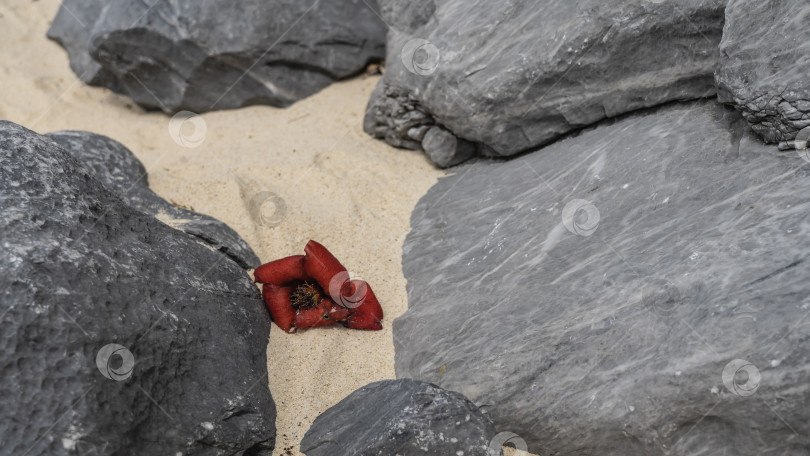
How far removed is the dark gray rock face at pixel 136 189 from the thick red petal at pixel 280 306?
0.32 m

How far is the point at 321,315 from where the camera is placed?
3.45m

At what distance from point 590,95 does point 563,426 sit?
6.44ft

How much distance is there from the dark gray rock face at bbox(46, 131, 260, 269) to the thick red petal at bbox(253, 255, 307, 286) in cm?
25

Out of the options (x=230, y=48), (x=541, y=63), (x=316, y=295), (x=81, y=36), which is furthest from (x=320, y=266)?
(x=81, y=36)

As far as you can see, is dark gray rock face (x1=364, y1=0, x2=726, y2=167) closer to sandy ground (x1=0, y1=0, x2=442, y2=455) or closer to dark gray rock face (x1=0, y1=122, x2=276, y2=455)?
sandy ground (x1=0, y1=0, x2=442, y2=455)

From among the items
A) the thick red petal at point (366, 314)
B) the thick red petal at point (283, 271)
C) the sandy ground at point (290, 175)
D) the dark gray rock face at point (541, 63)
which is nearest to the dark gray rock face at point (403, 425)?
the sandy ground at point (290, 175)

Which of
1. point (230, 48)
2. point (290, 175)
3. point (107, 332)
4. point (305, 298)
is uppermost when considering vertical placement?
point (107, 332)

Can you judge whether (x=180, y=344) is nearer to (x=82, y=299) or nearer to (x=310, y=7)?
(x=82, y=299)

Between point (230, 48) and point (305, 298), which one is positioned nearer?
point (305, 298)

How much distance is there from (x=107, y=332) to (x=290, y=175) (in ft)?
7.03

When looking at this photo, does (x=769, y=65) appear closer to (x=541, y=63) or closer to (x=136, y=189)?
(x=541, y=63)

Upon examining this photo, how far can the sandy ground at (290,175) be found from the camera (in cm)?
332

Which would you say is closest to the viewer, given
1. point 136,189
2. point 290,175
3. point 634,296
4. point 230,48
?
point 634,296

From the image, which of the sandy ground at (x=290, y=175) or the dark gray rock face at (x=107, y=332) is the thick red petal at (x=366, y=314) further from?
the dark gray rock face at (x=107, y=332)
